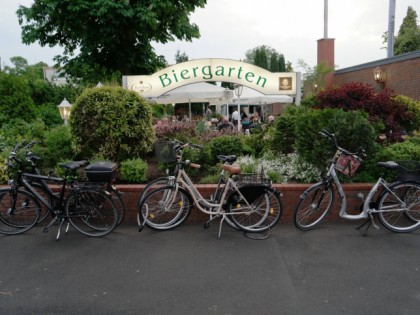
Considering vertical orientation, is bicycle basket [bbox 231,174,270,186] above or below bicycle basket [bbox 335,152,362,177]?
Result: below

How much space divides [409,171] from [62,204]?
422cm

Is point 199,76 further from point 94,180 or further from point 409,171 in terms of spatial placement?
point 409,171

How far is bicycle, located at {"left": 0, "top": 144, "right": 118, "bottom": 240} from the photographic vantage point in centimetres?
430

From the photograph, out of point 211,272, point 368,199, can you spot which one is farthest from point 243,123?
point 211,272

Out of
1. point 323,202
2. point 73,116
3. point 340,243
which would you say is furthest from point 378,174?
point 73,116

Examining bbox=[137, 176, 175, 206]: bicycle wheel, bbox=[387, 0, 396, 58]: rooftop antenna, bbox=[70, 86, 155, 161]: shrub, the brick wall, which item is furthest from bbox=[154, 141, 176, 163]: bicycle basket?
bbox=[387, 0, 396, 58]: rooftop antenna

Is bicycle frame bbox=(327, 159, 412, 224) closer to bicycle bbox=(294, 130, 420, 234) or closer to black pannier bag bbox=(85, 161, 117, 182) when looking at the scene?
bicycle bbox=(294, 130, 420, 234)

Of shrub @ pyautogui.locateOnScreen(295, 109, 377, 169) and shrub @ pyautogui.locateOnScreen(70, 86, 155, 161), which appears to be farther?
shrub @ pyautogui.locateOnScreen(70, 86, 155, 161)

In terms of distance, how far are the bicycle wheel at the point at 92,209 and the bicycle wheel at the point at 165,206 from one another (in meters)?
0.36

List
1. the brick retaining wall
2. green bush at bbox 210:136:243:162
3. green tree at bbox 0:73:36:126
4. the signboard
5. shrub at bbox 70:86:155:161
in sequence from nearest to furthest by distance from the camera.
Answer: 1. the brick retaining wall
2. shrub at bbox 70:86:155:161
3. green bush at bbox 210:136:243:162
4. the signboard
5. green tree at bbox 0:73:36:126

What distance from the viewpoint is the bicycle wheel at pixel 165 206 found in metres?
4.38

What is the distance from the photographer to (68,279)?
131 inches

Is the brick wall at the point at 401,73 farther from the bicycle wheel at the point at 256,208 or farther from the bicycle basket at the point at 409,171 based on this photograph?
the bicycle wheel at the point at 256,208

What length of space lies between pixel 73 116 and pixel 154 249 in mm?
2683
